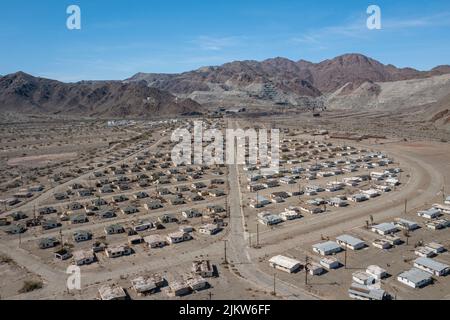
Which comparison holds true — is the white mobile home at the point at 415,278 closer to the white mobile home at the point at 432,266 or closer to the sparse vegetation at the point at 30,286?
the white mobile home at the point at 432,266

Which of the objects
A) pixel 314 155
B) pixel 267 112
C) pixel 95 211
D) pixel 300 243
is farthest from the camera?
pixel 267 112

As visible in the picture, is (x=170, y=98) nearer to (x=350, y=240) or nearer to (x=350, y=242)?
(x=350, y=240)

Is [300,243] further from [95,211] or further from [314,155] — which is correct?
[314,155]

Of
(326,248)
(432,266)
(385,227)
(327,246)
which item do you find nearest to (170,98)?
(385,227)

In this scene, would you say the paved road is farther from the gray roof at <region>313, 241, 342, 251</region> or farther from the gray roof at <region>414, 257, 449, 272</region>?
the gray roof at <region>414, 257, 449, 272</region>
